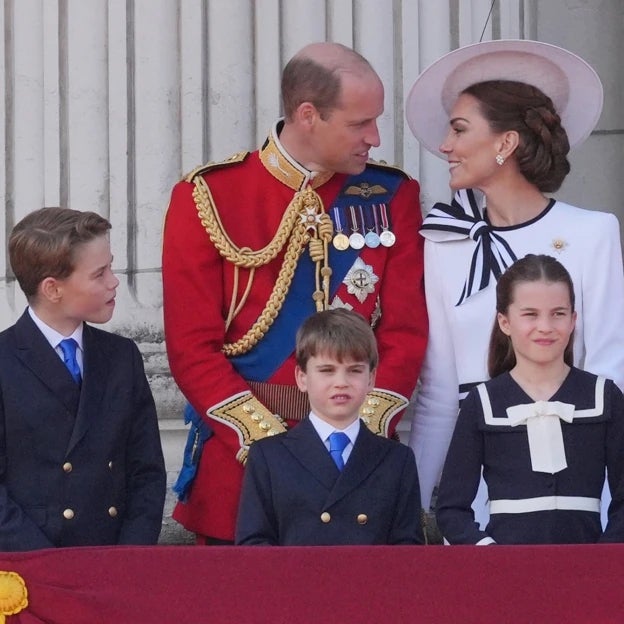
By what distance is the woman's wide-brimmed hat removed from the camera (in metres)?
4.32

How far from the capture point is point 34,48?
5207 millimetres

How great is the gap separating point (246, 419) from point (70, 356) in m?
0.45

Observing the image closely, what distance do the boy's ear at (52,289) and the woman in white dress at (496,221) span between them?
94 cm

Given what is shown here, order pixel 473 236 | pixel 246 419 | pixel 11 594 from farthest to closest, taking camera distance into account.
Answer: pixel 473 236 → pixel 246 419 → pixel 11 594

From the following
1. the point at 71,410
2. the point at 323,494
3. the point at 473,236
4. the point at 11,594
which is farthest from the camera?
the point at 473,236

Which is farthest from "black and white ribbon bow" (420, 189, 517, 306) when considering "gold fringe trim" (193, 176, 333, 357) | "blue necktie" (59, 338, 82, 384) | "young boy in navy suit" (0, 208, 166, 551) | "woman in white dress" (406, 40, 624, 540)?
"blue necktie" (59, 338, 82, 384)

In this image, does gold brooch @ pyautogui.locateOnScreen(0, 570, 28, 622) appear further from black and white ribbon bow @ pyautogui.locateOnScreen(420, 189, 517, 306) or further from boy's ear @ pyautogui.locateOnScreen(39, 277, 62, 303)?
black and white ribbon bow @ pyautogui.locateOnScreen(420, 189, 517, 306)

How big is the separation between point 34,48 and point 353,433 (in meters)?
1.94

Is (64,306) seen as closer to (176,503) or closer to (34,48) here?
(176,503)

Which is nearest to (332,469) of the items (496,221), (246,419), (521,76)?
(246,419)

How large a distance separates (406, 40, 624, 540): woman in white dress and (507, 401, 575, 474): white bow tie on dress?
369mm

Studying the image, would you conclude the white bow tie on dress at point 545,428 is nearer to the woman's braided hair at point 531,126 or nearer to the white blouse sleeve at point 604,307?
the white blouse sleeve at point 604,307

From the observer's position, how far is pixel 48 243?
3.95 meters

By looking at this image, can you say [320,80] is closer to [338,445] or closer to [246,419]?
[246,419]
